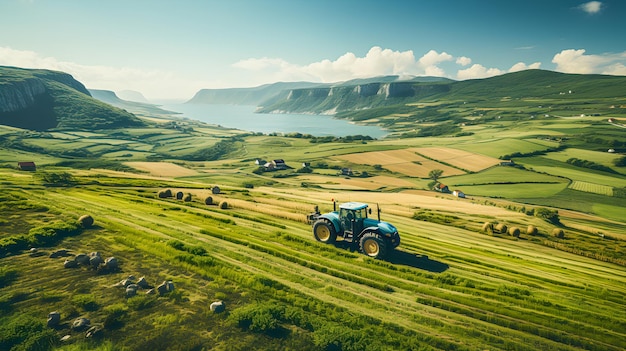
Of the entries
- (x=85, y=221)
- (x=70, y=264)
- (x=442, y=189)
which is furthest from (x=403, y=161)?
(x=70, y=264)

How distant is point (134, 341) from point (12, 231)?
12.9 metres

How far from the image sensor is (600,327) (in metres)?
11.2

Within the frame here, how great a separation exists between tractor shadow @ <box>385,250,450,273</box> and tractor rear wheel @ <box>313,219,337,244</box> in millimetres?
3408

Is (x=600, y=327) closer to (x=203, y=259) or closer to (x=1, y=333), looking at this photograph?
(x=203, y=259)

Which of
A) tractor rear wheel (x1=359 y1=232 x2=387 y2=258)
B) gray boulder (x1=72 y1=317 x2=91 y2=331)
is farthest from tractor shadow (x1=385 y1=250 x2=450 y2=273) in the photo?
gray boulder (x1=72 y1=317 x2=91 y2=331)

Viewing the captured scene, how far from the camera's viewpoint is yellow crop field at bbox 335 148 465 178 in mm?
81137

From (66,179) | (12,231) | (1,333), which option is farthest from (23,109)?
(1,333)

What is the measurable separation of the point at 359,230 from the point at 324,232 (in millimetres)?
2234

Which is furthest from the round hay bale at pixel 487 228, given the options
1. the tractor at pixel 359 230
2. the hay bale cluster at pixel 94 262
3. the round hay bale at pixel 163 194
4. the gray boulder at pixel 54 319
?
the round hay bale at pixel 163 194

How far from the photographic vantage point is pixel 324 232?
1864 cm

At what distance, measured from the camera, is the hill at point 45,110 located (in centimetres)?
15362

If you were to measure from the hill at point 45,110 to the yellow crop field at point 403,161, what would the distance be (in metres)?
152

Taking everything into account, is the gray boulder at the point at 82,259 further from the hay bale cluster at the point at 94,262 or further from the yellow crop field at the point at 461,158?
the yellow crop field at the point at 461,158

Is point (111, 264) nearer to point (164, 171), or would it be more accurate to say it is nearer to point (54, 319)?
point (54, 319)
